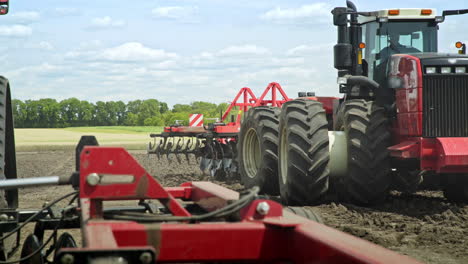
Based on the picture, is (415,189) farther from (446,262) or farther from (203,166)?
(203,166)

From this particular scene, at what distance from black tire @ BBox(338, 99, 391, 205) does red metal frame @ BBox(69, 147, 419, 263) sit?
17.0 ft

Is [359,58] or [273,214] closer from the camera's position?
[273,214]

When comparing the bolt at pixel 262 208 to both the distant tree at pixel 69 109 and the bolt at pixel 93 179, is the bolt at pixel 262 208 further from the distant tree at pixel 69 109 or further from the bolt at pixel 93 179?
the distant tree at pixel 69 109

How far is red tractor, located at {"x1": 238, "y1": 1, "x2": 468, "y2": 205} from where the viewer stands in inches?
326

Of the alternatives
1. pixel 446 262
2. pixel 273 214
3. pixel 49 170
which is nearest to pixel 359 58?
pixel 446 262

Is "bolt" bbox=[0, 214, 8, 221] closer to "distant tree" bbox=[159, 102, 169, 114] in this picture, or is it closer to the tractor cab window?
the tractor cab window

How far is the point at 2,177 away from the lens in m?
5.12

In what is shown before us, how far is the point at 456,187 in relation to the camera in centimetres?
924

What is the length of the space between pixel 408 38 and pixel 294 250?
23.1 feet

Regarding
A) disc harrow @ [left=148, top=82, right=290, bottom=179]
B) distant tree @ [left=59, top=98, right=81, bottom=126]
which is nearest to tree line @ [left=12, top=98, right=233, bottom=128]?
distant tree @ [left=59, top=98, right=81, bottom=126]

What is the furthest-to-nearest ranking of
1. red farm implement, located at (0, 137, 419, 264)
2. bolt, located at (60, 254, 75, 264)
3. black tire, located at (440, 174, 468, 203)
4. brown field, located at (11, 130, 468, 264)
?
black tire, located at (440, 174, 468, 203)
brown field, located at (11, 130, 468, 264)
red farm implement, located at (0, 137, 419, 264)
bolt, located at (60, 254, 75, 264)

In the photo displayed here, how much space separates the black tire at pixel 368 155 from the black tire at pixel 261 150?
1.41m

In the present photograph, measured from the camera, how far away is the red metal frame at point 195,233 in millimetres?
2949

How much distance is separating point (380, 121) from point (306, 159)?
1.04m
